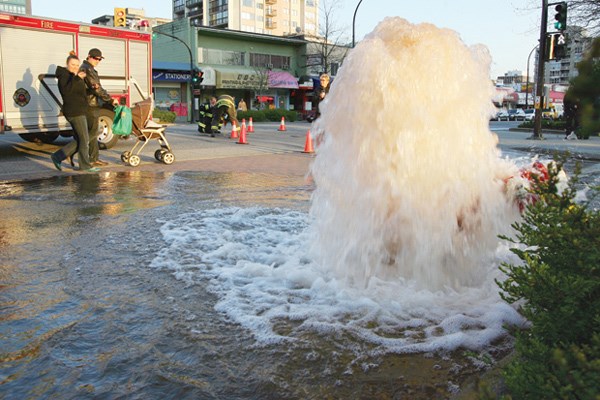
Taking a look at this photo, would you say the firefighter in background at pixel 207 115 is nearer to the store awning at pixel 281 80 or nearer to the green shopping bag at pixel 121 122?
the green shopping bag at pixel 121 122

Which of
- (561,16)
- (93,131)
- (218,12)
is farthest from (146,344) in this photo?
(218,12)

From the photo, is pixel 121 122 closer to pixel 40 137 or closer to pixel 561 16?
A: pixel 40 137

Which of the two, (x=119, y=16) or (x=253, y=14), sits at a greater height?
(x=253, y=14)

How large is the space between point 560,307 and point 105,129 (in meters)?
13.5

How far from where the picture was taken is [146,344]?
Answer: 3143 millimetres

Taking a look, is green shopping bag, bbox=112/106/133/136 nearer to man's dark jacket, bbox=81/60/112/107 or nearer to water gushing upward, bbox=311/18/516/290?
man's dark jacket, bbox=81/60/112/107

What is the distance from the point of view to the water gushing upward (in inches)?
145

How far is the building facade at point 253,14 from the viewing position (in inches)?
3868

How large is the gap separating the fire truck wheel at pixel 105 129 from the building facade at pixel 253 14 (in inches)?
3276

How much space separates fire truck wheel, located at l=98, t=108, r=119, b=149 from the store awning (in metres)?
39.0

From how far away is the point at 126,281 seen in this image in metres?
4.23

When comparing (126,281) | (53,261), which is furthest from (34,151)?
(126,281)

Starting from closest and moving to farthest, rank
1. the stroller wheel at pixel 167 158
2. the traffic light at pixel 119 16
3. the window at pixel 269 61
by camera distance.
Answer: the stroller wheel at pixel 167 158 → the traffic light at pixel 119 16 → the window at pixel 269 61

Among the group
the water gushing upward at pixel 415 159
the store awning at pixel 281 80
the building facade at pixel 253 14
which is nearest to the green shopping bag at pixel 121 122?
the water gushing upward at pixel 415 159
